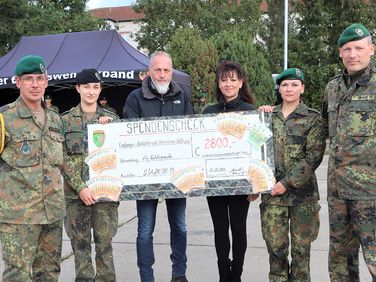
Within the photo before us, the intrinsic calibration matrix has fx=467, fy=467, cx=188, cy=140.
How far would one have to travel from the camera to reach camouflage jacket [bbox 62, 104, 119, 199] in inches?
150

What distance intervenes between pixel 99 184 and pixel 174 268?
1.05m

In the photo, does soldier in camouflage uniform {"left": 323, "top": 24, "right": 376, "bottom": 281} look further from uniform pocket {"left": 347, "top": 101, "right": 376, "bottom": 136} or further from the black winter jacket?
the black winter jacket

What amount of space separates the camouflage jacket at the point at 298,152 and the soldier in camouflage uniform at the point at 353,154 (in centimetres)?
18

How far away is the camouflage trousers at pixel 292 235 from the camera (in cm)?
366

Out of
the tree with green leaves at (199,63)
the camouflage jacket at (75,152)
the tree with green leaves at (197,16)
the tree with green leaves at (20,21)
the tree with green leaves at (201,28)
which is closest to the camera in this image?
the camouflage jacket at (75,152)

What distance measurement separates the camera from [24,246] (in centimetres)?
320

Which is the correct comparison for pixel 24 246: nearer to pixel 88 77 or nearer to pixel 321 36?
pixel 88 77

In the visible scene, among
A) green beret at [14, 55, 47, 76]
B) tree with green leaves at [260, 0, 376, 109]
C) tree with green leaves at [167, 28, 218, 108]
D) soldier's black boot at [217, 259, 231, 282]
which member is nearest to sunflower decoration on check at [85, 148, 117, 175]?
green beret at [14, 55, 47, 76]

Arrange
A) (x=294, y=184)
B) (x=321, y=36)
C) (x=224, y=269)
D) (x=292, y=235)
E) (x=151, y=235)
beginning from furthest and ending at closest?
(x=321, y=36)
(x=151, y=235)
(x=224, y=269)
(x=292, y=235)
(x=294, y=184)

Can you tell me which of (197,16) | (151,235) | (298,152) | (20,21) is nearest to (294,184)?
(298,152)

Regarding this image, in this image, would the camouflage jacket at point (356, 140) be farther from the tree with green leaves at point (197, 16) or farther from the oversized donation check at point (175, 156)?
the tree with green leaves at point (197, 16)

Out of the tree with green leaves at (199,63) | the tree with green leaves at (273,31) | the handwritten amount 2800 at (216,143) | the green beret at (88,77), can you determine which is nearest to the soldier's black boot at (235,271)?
the handwritten amount 2800 at (216,143)

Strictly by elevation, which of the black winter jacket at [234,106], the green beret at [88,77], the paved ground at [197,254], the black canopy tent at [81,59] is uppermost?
the black canopy tent at [81,59]

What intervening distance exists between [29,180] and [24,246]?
453mm
